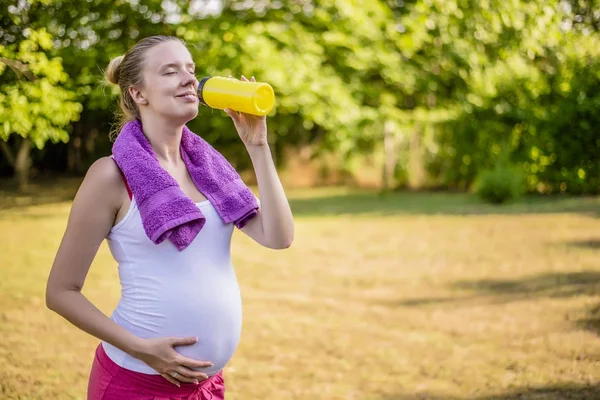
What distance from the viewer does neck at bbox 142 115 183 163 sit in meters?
2.23

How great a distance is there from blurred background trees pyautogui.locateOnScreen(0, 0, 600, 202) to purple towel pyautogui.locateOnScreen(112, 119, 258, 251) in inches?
338

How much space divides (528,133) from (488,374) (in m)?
14.0

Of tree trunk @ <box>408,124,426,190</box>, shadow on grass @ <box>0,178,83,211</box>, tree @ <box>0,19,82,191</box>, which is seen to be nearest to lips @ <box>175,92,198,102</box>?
tree @ <box>0,19,82,191</box>

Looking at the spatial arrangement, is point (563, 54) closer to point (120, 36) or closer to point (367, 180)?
point (367, 180)

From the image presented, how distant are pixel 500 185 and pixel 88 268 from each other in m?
15.2

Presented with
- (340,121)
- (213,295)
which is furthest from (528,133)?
(213,295)

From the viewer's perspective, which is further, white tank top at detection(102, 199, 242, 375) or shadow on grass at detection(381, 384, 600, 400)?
shadow on grass at detection(381, 384, 600, 400)

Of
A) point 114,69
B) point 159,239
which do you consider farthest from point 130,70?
point 159,239

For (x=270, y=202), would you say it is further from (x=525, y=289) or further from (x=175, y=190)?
(x=525, y=289)

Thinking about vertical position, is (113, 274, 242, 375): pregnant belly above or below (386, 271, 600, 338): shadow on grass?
above

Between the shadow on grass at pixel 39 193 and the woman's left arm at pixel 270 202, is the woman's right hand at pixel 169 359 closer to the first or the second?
the woman's left arm at pixel 270 202

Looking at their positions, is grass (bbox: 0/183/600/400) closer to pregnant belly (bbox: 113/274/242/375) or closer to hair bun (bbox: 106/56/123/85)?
pregnant belly (bbox: 113/274/242/375)

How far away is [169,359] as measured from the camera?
6.80 feet

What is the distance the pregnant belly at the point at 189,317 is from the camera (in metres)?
2.13
